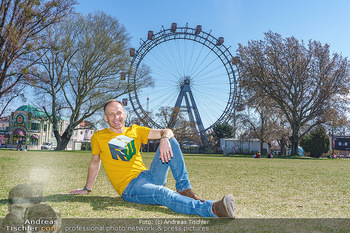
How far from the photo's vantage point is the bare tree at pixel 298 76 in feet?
90.5


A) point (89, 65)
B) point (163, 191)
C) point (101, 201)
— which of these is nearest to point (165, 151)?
point (163, 191)

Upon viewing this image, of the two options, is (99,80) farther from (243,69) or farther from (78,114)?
(243,69)

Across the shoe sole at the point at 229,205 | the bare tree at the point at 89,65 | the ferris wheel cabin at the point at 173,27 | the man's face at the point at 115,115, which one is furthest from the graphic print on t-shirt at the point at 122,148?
the ferris wheel cabin at the point at 173,27

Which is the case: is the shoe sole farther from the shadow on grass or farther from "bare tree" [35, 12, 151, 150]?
"bare tree" [35, 12, 151, 150]

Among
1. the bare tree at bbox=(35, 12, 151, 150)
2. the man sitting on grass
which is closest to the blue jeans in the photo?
the man sitting on grass

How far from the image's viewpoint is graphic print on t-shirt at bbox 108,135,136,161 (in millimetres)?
2668

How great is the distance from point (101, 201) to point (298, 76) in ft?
91.5

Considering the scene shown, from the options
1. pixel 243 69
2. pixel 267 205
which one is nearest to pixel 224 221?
pixel 267 205

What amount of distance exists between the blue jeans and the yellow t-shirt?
82 mm

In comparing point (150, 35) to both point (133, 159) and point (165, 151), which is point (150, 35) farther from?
point (165, 151)

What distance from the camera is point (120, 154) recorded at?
267 cm

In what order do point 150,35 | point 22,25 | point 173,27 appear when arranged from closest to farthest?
point 22,25
point 150,35
point 173,27

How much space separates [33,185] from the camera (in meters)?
2.19

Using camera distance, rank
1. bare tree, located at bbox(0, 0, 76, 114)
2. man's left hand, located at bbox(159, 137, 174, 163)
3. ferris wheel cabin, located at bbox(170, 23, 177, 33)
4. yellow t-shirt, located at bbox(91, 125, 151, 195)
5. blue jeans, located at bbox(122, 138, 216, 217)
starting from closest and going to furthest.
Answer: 1. blue jeans, located at bbox(122, 138, 216, 217)
2. man's left hand, located at bbox(159, 137, 174, 163)
3. yellow t-shirt, located at bbox(91, 125, 151, 195)
4. bare tree, located at bbox(0, 0, 76, 114)
5. ferris wheel cabin, located at bbox(170, 23, 177, 33)
